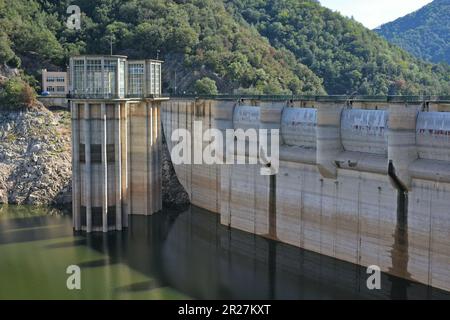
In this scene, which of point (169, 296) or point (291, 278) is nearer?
point (169, 296)

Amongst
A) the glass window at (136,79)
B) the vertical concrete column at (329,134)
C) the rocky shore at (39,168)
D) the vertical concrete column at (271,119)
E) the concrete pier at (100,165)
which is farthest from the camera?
the rocky shore at (39,168)

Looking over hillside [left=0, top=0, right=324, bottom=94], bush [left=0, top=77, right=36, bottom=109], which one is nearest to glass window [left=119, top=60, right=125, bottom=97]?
bush [left=0, top=77, right=36, bottom=109]

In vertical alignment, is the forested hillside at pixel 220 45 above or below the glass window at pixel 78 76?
above

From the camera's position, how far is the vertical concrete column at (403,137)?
28.9 meters

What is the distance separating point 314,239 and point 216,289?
25.4 ft

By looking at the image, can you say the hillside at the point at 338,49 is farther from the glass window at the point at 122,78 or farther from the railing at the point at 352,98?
the glass window at the point at 122,78

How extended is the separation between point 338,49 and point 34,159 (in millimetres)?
64985

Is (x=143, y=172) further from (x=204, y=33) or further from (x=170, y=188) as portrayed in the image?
(x=204, y=33)

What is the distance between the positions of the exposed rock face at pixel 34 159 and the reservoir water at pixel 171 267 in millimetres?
5586

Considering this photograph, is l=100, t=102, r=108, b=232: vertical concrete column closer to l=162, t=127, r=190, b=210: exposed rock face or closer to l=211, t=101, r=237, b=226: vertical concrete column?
l=211, t=101, r=237, b=226: vertical concrete column

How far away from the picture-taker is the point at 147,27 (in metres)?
76.9

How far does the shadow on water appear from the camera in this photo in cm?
2923

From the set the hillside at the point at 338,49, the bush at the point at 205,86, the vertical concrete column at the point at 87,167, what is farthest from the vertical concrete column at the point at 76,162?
the hillside at the point at 338,49
